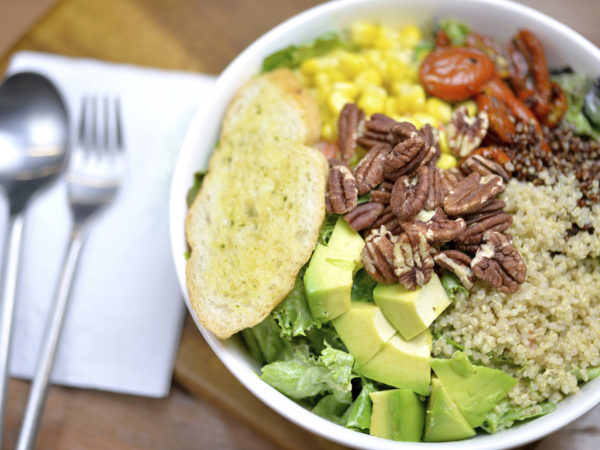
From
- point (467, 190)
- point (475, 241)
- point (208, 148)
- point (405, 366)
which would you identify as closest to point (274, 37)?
point (208, 148)

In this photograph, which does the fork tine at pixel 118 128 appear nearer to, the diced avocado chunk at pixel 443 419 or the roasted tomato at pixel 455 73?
the roasted tomato at pixel 455 73

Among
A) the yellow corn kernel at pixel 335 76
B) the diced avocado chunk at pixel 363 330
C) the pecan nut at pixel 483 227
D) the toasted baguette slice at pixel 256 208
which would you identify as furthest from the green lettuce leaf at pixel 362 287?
the yellow corn kernel at pixel 335 76

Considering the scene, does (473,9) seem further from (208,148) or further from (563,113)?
(208,148)

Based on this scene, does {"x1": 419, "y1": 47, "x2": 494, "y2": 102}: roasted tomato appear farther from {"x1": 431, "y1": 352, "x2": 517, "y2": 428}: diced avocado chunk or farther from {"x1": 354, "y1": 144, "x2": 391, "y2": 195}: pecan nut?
{"x1": 431, "y1": 352, "x2": 517, "y2": 428}: diced avocado chunk

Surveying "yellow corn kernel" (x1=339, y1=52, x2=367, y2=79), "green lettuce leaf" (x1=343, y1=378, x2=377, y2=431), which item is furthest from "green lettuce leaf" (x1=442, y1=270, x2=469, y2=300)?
"yellow corn kernel" (x1=339, y1=52, x2=367, y2=79)

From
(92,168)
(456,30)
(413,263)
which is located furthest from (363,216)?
(92,168)

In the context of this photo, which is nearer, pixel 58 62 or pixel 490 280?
pixel 490 280
